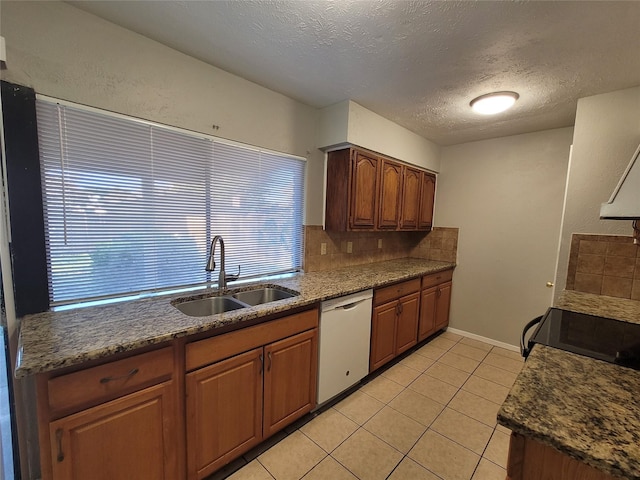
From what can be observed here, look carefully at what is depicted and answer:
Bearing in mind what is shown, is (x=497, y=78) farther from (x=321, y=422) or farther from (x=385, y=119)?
(x=321, y=422)

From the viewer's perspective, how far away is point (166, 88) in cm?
171

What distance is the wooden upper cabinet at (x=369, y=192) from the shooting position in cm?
254

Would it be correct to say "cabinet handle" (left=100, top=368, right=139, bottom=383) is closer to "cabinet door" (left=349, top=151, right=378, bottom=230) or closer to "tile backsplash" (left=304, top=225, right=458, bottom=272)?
"tile backsplash" (left=304, top=225, right=458, bottom=272)

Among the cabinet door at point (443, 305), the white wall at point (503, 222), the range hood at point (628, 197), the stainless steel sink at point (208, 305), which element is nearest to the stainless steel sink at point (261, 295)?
the stainless steel sink at point (208, 305)

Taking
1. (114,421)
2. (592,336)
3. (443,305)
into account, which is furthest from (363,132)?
(114,421)

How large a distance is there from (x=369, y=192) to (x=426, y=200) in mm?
1221

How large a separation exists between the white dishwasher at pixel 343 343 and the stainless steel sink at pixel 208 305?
0.63 m

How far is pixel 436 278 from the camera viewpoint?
324cm

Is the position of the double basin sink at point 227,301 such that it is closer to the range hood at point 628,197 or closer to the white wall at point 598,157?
the range hood at point 628,197

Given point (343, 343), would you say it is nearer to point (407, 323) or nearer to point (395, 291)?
point (395, 291)

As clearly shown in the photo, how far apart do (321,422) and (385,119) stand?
2709mm

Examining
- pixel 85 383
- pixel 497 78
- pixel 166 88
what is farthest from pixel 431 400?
pixel 166 88

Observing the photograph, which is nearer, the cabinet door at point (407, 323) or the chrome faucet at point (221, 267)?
the chrome faucet at point (221, 267)

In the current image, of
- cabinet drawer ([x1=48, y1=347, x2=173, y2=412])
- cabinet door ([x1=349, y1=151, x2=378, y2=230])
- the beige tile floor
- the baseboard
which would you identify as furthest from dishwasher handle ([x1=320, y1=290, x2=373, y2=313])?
the baseboard
